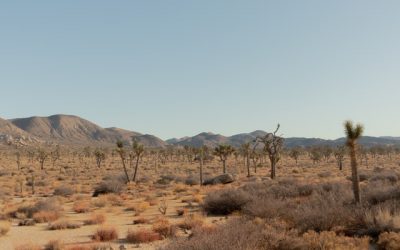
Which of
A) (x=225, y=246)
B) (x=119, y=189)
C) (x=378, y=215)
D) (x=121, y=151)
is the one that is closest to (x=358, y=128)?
(x=378, y=215)

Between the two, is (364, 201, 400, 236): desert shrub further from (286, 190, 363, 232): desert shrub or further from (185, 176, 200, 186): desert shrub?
(185, 176, 200, 186): desert shrub

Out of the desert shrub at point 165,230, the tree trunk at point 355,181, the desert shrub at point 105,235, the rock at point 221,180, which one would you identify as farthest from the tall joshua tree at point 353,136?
the rock at point 221,180

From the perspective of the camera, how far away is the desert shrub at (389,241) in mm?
10828

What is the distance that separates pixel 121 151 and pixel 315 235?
1612 inches

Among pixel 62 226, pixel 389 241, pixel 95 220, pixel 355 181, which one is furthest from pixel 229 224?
pixel 95 220

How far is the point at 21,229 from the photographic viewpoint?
60.9 ft

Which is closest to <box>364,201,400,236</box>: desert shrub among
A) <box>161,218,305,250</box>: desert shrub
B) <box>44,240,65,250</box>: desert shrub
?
<box>161,218,305,250</box>: desert shrub

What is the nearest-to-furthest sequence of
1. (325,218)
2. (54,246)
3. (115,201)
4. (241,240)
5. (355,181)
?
Answer: 1. (241,240)
2. (54,246)
3. (325,218)
4. (355,181)
5. (115,201)

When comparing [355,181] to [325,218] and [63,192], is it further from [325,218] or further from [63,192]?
[63,192]

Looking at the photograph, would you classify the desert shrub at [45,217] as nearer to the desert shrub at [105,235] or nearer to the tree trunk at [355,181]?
the desert shrub at [105,235]

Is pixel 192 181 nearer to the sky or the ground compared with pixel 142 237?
nearer to the sky

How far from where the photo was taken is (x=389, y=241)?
36.7ft

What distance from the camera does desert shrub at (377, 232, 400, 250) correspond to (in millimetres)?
10828

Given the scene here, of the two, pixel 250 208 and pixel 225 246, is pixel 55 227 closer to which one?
pixel 250 208
